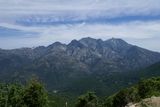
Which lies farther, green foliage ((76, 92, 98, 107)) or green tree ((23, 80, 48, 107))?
green foliage ((76, 92, 98, 107))

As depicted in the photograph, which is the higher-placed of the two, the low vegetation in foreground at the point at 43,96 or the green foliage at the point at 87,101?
the low vegetation in foreground at the point at 43,96

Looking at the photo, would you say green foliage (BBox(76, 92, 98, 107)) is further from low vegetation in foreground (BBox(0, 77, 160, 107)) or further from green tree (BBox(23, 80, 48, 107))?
green tree (BBox(23, 80, 48, 107))

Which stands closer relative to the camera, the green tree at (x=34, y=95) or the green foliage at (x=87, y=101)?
the green tree at (x=34, y=95)

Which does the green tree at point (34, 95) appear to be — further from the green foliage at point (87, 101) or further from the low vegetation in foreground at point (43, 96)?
the green foliage at point (87, 101)

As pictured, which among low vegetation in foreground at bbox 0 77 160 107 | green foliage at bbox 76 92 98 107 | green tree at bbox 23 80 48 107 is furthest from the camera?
green foliage at bbox 76 92 98 107

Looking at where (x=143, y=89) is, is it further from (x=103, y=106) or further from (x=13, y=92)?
(x=13, y=92)

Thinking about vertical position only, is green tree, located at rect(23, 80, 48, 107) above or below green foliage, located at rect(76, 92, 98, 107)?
above

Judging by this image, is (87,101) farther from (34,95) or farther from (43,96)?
(34,95)

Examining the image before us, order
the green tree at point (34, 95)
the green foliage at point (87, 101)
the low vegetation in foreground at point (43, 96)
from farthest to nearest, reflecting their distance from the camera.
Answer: the green foliage at point (87, 101) → the low vegetation in foreground at point (43, 96) → the green tree at point (34, 95)

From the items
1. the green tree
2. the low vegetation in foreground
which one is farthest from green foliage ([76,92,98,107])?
the green tree

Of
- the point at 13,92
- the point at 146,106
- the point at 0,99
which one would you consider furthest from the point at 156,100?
the point at 0,99

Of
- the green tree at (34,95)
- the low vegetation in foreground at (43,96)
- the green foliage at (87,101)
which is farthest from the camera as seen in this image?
the green foliage at (87,101)

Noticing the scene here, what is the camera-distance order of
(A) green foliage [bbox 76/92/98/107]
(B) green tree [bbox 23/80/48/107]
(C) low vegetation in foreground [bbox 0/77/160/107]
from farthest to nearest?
(A) green foliage [bbox 76/92/98/107] < (C) low vegetation in foreground [bbox 0/77/160/107] < (B) green tree [bbox 23/80/48/107]

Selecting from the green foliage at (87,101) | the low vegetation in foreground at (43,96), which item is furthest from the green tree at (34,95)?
the green foliage at (87,101)
